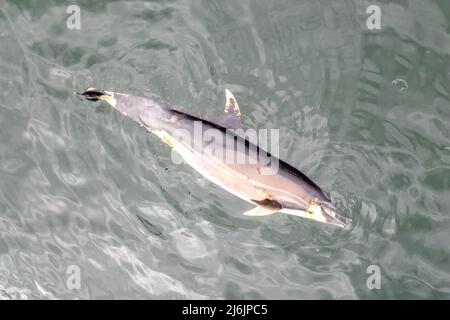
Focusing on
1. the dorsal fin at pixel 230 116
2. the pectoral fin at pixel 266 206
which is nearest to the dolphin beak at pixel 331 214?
the pectoral fin at pixel 266 206

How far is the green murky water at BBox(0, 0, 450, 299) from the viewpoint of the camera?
8812 mm

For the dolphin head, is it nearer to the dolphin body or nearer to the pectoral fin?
the dolphin body

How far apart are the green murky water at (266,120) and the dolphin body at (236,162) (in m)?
1.37

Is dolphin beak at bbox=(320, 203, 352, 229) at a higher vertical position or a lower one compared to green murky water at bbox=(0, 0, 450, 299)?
lower

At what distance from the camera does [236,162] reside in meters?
7.27

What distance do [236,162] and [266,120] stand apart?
191 cm

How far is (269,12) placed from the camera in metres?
9.02

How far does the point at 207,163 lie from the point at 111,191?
2652 mm

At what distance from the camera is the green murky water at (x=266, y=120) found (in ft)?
28.9

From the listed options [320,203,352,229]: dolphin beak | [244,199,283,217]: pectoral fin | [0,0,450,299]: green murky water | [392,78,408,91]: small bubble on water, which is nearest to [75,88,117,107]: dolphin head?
[0,0,450,299]: green murky water

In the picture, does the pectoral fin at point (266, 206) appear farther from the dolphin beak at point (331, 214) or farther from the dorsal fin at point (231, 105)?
the dorsal fin at point (231, 105)

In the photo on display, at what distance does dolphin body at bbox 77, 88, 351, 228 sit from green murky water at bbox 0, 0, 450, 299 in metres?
1.37

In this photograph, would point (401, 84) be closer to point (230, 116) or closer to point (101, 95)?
point (230, 116)

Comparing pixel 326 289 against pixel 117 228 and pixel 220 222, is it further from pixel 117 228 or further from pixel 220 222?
Answer: pixel 117 228
